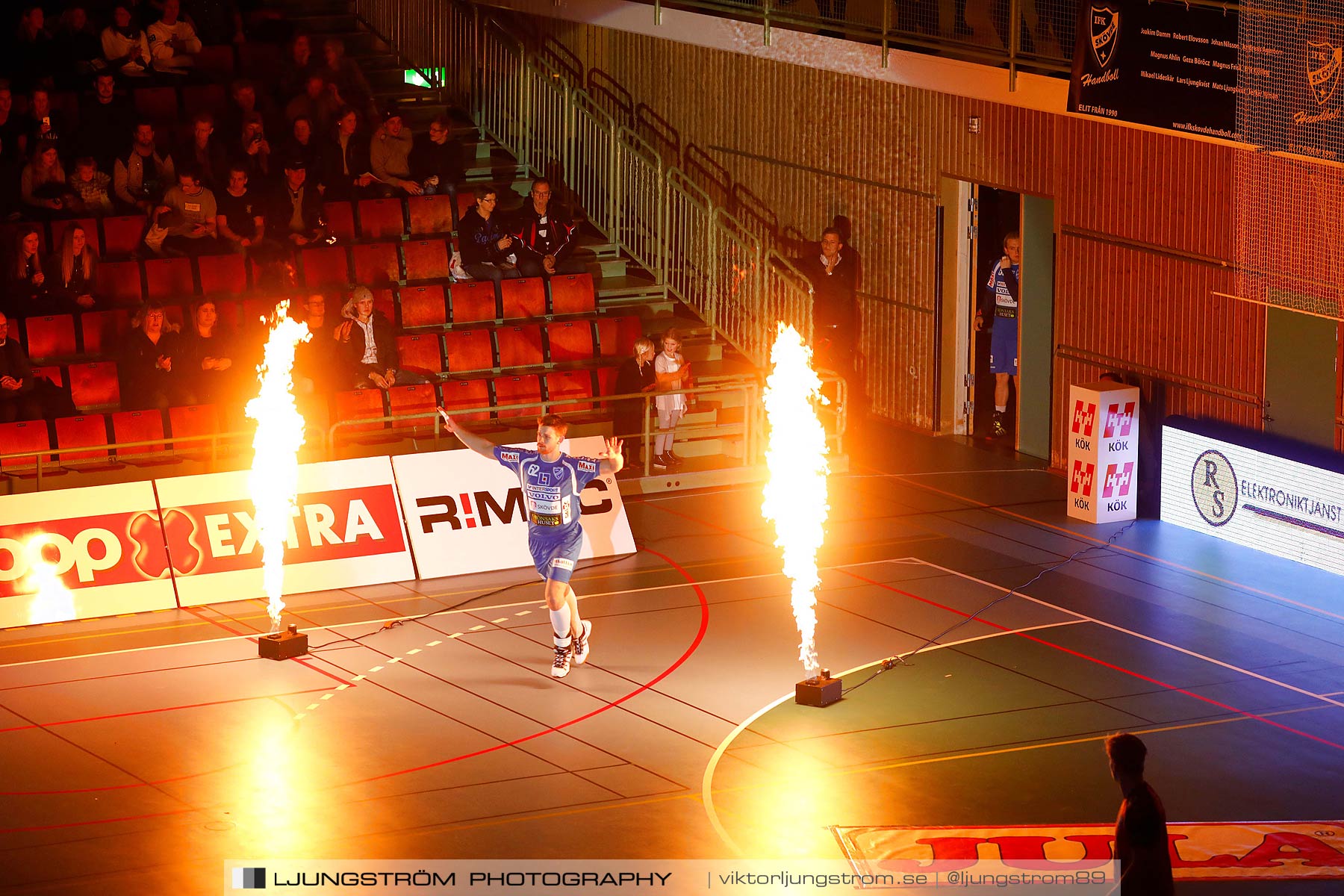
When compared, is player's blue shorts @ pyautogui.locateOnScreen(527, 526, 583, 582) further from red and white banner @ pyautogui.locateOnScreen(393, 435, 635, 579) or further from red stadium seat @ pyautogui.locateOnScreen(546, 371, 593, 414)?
red stadium seat @ pyautogui.locateOnScreen(546, 371, 593, 414)

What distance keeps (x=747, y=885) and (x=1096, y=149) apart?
433 inches

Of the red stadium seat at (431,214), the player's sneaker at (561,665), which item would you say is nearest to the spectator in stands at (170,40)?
the red stadium seat at (431,214)

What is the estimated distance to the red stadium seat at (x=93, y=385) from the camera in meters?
18.1

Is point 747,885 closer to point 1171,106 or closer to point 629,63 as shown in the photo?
point 1171,106

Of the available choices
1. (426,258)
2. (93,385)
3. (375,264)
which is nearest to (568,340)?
(426,258)

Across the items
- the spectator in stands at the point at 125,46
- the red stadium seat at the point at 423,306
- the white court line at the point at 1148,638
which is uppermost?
the spectator in stands at the point at 125,46

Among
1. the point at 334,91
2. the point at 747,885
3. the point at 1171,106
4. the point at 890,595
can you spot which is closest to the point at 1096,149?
the point at 1171,106

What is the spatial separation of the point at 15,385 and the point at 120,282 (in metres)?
2.42

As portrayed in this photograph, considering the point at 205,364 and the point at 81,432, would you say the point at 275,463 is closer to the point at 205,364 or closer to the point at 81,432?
the point at 205,364

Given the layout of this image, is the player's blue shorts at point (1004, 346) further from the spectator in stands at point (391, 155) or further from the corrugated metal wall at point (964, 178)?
the spectator in stands at point (391, 155)

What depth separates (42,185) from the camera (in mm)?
19453

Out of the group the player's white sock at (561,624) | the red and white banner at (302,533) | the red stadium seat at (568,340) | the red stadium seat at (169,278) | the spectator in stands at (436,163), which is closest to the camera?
the player's white sock at (561,624)

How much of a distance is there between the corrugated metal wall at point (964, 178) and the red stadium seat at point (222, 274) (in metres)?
7.53

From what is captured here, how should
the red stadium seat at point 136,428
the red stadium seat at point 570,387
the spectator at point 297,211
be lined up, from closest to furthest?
the red stadium seat at point 136,428
the red stadium seat at point 570,387
the spectator at point 297,211
